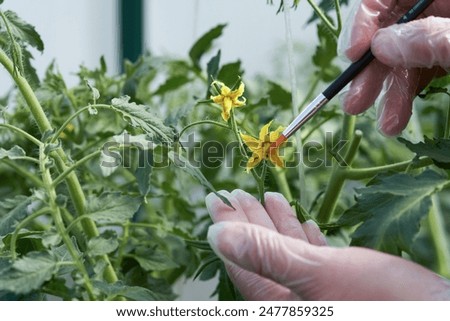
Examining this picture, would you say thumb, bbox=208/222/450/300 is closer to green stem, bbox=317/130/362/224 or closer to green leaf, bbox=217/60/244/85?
green stem, bbox=317/130/362/224

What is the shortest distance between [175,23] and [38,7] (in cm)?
63

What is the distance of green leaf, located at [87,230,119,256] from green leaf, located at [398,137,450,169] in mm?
314

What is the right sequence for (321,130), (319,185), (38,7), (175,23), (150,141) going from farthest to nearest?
(175,23)
(38,7)
(319,185)
(321,130)
(150,141)

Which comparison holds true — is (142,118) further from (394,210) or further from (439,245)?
(439,245)

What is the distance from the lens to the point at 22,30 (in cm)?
80

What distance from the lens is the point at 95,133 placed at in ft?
3.53

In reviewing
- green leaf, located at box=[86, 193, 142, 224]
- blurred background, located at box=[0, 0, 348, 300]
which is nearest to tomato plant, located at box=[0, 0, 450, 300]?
green leaf, located at box=[86, 193, 142, 224]

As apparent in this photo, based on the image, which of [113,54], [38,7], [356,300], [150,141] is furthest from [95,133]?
[113,54]

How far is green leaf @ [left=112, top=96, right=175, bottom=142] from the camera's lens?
27.2 inches

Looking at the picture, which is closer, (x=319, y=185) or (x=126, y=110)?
(x=126, y=110)

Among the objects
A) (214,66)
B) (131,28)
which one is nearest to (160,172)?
(214,66)

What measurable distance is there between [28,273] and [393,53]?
47 centimetres

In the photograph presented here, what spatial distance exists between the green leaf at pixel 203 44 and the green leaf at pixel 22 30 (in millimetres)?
Answer: 335

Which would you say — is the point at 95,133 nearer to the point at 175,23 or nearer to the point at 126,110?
the point at 126,110
